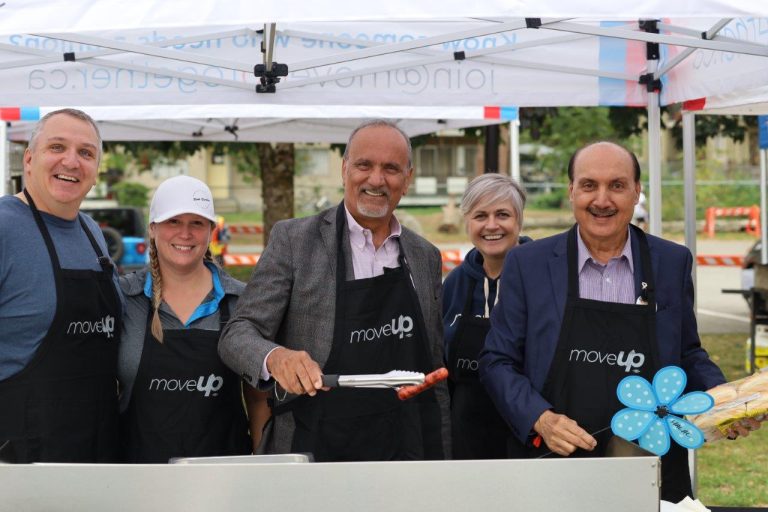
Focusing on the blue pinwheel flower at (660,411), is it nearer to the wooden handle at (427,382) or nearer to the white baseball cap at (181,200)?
the wooden handle at (427,382)

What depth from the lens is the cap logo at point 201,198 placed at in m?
2.48

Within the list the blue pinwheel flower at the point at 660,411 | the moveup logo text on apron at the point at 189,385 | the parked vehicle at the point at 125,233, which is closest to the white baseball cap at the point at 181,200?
the moveup logo text on apron at the point at 189,385

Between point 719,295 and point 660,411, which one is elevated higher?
point 660,411

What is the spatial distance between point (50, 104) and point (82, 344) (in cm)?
162

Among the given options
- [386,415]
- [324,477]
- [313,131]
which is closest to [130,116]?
[313,131]

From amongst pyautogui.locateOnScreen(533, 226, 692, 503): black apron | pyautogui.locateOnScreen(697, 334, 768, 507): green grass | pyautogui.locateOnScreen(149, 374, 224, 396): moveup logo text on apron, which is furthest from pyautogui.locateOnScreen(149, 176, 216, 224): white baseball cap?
pyautogui.locateOnScreen(697, 334, 768, 507): green grass

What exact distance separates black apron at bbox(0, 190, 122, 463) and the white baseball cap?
20 cm

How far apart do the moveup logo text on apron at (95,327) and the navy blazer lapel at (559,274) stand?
1094mm

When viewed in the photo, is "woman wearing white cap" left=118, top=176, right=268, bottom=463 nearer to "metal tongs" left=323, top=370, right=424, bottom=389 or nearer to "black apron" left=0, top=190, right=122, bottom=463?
"black apron" left=0, top=190, right=122, bottom=463

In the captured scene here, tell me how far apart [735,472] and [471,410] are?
8.83 feet

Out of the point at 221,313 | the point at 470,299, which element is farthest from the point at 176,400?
the point at 470,299

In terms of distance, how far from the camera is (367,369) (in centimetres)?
231

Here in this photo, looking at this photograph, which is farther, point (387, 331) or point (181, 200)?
point (181, 200)

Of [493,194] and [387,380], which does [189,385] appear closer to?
[387,380]
